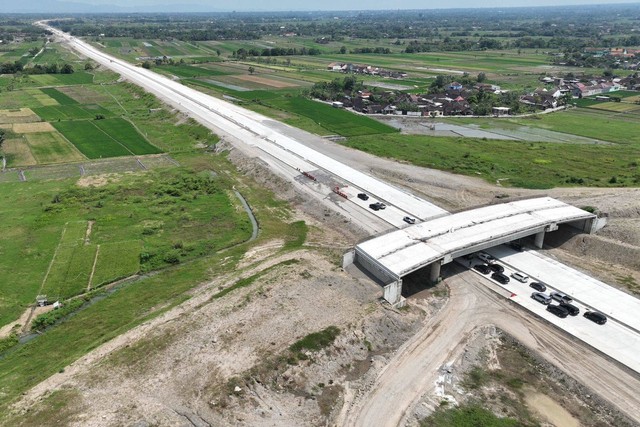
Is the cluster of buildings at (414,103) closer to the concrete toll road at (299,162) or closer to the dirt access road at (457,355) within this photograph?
the concrete toll road at (299,162)

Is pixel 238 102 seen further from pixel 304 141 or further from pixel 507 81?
pixel 507 81

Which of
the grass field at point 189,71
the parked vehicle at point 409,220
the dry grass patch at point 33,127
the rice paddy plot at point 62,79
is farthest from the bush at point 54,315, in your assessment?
the grass field at point 189,71

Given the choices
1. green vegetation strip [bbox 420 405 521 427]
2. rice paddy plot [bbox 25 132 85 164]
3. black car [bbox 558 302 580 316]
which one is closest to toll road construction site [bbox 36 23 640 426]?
black car [bbox 558 302 580 316]

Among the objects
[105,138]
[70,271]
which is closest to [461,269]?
[70,271]

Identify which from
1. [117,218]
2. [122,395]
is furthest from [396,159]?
[122,395]

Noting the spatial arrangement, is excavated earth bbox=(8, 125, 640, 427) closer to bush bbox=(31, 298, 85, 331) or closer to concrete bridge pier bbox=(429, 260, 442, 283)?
concrete bridge pier bbox=(429, 260, 442, 283)

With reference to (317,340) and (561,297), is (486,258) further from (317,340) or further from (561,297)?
(317,340)
